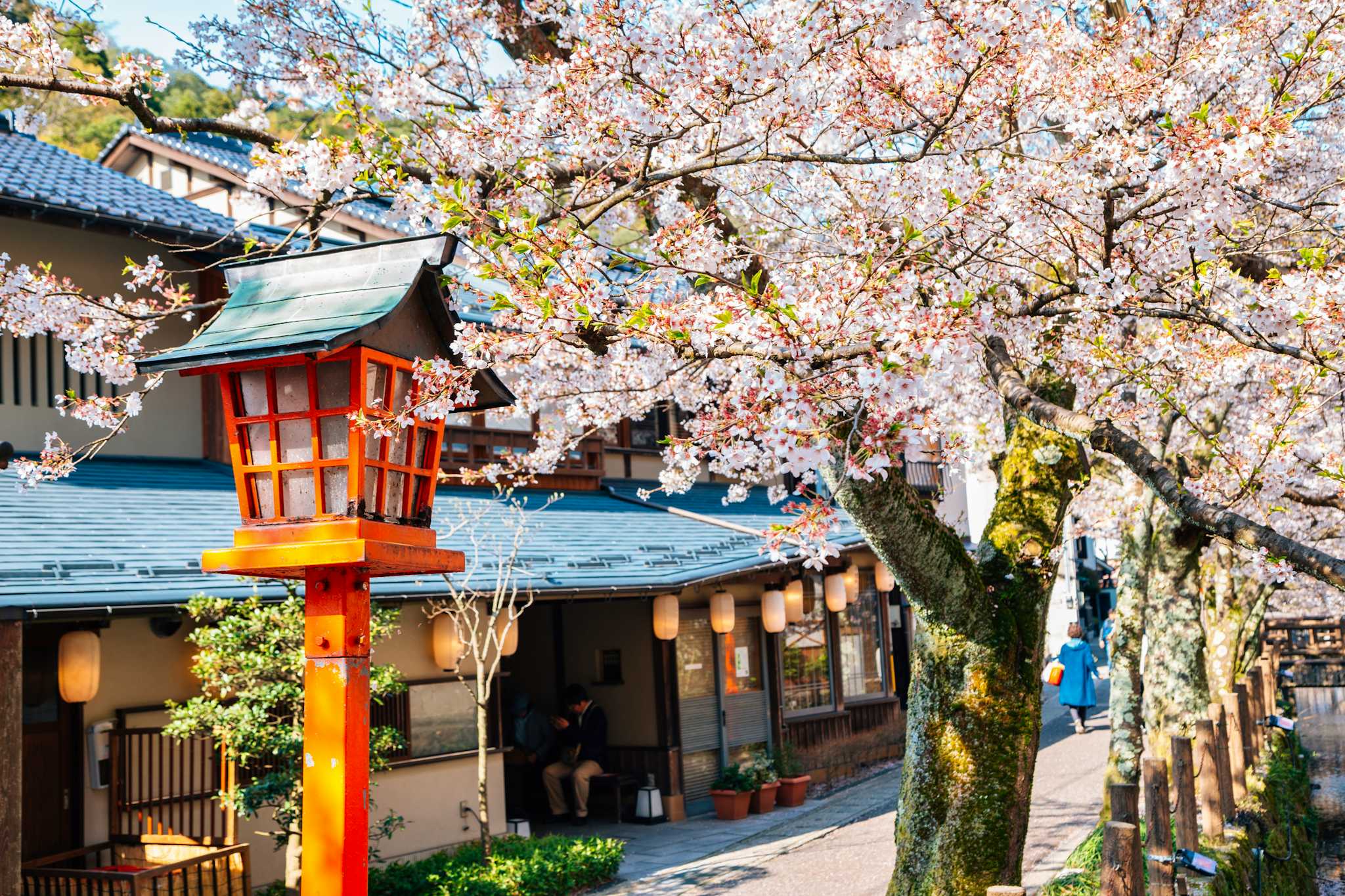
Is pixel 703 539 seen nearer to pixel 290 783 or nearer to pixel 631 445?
pixel 631 445

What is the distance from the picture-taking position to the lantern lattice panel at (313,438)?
4270 mm

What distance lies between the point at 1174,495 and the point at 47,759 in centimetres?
828

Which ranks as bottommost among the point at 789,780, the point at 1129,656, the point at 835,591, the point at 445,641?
the point at 789,780

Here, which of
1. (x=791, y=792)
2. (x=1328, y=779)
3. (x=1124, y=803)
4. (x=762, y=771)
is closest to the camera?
(x=1124, y=803)

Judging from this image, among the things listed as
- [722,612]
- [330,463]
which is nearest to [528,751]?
[722,612]

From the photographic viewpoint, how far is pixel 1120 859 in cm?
512

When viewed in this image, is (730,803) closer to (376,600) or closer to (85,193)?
(376,600)

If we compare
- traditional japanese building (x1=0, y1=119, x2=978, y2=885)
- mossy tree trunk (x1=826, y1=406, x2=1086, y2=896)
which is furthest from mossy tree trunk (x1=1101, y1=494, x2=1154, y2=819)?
mossy tree trunk (x1=826, y1=406, x2=1086, y2=896)

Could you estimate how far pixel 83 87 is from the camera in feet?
18.4

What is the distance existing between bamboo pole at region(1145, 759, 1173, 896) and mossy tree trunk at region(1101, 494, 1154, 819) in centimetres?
280

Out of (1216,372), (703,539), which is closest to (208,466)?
(703,539)

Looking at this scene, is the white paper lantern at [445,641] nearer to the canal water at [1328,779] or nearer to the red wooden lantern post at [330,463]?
the red wooden lantern post at [330,463]

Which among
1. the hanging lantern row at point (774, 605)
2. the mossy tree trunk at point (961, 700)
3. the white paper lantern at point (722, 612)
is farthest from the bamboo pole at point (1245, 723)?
the white paper lantern at point (722, 612)

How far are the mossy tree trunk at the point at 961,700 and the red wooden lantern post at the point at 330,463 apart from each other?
2654 millimetres
